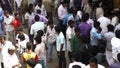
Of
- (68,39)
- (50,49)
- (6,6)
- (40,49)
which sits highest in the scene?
(6,6)

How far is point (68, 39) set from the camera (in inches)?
460

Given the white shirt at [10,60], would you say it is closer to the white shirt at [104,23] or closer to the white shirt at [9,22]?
the white shirt at [104,23]

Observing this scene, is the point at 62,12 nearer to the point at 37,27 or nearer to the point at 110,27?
the point at 37,27

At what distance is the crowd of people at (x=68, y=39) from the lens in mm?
10070

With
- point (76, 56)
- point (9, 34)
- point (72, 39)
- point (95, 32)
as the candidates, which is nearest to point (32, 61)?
point (76, 56)

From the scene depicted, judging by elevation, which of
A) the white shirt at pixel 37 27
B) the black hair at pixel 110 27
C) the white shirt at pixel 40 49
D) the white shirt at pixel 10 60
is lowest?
the white shirt at pixel 10 60

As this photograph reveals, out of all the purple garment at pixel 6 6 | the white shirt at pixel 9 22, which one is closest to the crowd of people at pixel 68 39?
the white shirt at pixel 9 22

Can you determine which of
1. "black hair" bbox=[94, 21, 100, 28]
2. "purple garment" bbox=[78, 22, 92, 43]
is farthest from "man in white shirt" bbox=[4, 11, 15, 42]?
"black hair" bbox=[94, 21, 100, 28]

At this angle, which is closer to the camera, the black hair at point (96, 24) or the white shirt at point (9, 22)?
the black hair at point (96, 24)

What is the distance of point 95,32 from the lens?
1126 centimetres

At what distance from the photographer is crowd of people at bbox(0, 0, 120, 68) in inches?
396

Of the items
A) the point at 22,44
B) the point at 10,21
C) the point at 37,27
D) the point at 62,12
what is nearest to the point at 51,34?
the point at 37,27

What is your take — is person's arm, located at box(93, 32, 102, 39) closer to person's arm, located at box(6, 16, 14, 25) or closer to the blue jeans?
the blue jeans

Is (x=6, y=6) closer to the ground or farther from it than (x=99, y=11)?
farther from it
